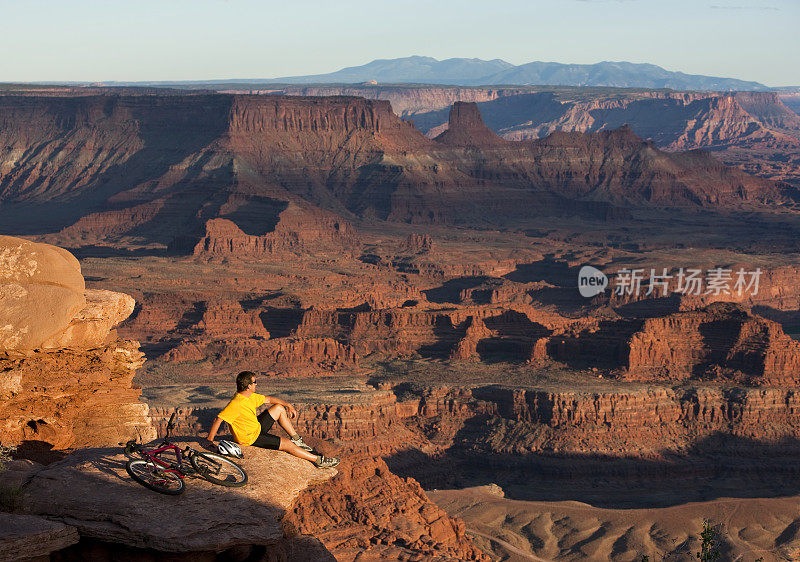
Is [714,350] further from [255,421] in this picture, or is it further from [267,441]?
[255,421]

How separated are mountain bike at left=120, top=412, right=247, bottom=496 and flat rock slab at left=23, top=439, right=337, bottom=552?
0.56 feet

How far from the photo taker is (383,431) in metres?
72.2

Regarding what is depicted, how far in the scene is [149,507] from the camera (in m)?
20.7

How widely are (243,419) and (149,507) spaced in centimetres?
380

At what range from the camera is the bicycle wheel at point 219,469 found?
21.9 meters

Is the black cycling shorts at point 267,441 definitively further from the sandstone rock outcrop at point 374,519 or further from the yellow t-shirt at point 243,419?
the sandstone rock outcrop at point 374,519

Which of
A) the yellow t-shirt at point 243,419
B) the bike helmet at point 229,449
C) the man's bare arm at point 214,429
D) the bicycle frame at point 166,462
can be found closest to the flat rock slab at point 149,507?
the bicycle frame at point 166,462

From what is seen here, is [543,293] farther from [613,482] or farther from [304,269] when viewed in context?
[613,482]

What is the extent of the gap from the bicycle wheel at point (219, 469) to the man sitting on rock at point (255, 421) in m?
1.03

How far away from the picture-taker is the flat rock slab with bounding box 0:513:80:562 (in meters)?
18.9

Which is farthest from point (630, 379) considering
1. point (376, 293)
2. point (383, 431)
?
point (376, 293)

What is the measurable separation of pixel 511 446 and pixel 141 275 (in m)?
67.7

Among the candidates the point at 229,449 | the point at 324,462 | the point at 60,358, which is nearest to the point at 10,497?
the point at 229,449

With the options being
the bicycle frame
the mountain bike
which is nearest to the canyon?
the mountain bike
